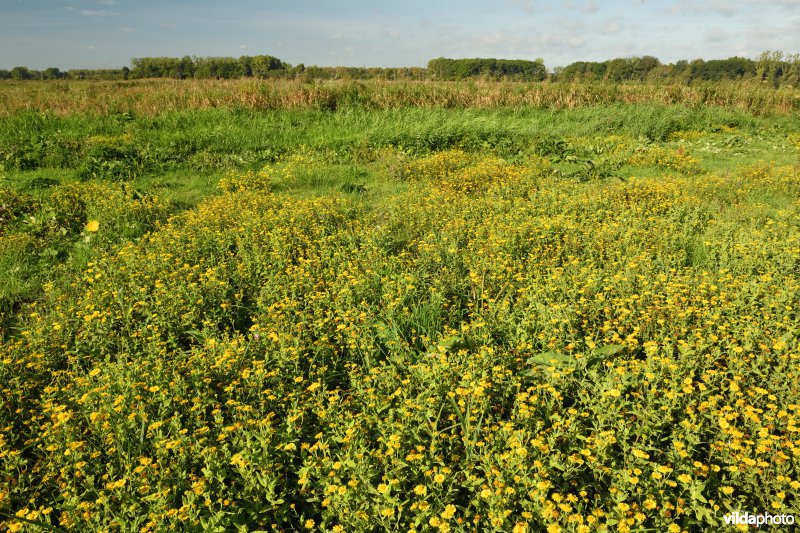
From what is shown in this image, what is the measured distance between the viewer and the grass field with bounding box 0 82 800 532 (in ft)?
8.46

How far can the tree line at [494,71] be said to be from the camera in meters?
22.1

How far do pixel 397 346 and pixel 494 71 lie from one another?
25.9m

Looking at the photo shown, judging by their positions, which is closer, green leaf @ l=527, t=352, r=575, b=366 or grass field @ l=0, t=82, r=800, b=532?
grass field @ l=0, t=82, r=800, b=532

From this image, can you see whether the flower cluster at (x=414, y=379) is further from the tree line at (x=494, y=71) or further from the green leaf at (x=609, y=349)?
the tree line at (x=494, y=71)

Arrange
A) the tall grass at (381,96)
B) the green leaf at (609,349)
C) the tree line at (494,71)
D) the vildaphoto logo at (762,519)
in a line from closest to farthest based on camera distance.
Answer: the vildaphoto logo at (762,519), the green leaf at (609,349), the tall grass at (381,96), the tree line at (494,71)

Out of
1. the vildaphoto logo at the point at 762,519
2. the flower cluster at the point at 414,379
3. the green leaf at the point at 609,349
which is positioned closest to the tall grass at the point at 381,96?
the flower cluster at the point at 414,379

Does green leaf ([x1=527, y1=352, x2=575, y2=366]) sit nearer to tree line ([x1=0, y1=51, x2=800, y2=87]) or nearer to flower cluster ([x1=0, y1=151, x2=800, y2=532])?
flower cluster ([x1=0, y1=151, x2=800, y2=532])

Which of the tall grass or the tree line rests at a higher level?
the tree line

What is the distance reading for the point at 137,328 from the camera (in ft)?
15.0

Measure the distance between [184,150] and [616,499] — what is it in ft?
38.9

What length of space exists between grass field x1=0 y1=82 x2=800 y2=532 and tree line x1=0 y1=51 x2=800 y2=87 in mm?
13313

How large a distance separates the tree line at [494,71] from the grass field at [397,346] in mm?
13313

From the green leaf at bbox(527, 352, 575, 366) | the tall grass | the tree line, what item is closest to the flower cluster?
the green leaf at bbox(527, 352, 575, 366)

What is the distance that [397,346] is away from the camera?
3.89 m
